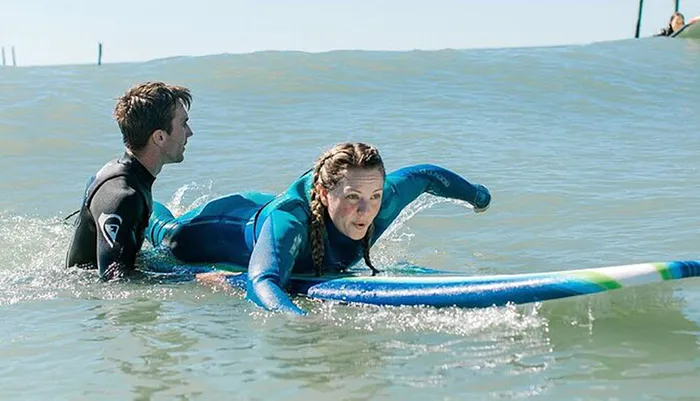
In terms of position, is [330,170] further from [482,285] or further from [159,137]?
[159,137]

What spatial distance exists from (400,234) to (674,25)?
65.0ft

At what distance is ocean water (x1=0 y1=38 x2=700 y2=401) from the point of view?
3.71 m

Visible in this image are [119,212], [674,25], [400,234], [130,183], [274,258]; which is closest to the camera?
[274,258]

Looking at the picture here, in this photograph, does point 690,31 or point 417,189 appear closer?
point 417,189

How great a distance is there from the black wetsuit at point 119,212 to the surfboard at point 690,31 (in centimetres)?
2071

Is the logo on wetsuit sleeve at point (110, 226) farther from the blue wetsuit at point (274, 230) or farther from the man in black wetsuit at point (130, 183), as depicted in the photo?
the blue wetsuit at point (274, 230)

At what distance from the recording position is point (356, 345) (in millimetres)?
4066

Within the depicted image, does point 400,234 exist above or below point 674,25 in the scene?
below

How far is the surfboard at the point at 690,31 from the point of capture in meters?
23.7

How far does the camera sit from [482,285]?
4418mm

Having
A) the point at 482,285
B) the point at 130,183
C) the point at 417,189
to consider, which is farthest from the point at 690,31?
the point at 482,285

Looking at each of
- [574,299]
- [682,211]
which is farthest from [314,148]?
[574,299]

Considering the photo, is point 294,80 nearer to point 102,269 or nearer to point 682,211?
point 682,211

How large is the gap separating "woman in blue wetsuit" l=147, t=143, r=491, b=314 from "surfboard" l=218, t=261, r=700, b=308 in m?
0.20
